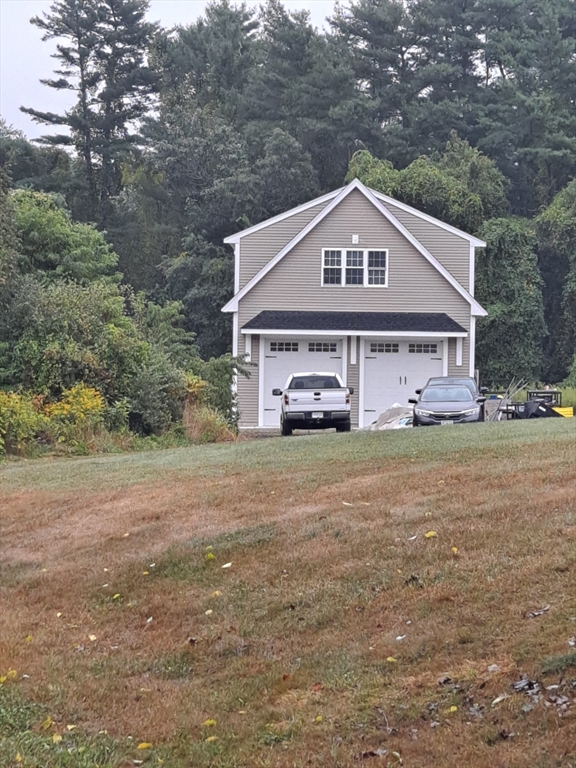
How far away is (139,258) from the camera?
50656 millimetres

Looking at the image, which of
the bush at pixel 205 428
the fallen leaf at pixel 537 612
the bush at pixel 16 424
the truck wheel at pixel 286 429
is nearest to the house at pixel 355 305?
the bush at pixel 205 428

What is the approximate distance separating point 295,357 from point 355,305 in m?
2.59

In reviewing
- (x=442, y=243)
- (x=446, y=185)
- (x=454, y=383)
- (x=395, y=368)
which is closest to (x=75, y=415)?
(x=454, y=383)

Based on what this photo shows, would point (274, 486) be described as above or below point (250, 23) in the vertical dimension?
below

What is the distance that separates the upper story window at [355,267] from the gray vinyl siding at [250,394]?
3.24 meters

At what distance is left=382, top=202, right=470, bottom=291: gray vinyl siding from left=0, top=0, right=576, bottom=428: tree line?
10081mm

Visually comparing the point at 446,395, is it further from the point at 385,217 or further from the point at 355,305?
the point at 385,217

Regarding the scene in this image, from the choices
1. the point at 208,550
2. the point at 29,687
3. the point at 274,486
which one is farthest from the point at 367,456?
the point at 29,687

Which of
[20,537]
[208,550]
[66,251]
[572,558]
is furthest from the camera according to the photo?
[66,251]

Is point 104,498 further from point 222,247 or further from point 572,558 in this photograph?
point 222,247

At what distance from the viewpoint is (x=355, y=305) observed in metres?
29.8

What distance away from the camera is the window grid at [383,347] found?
29.2m

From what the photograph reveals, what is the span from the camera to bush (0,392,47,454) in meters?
19.1

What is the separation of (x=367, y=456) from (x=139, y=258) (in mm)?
38251
